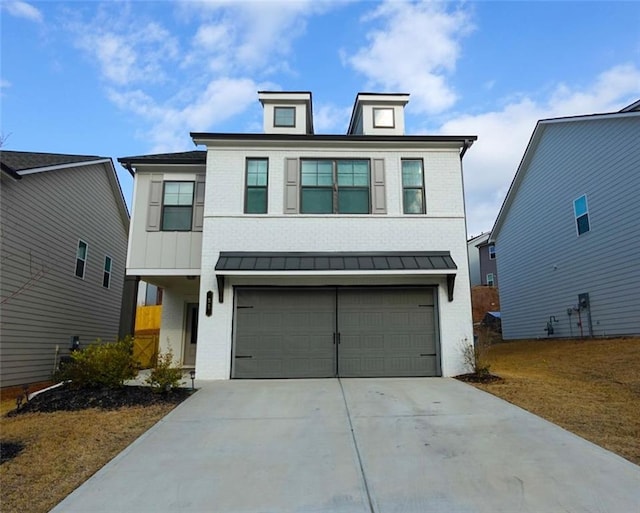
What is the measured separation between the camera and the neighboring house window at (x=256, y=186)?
36.1ft

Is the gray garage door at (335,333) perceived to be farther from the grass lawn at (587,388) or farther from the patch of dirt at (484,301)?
the patch of dirt at (484,301)

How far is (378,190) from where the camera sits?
36.3 ft

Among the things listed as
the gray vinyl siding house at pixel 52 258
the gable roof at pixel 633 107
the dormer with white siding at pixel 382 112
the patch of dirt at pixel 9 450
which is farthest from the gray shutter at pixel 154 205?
the gable roof at pixel 633 107

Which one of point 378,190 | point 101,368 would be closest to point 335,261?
point 378,190

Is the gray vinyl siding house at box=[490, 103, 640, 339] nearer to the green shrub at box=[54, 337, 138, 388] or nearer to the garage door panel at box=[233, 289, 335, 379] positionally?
the garage door panel at box=[233, 289, 335, 379]

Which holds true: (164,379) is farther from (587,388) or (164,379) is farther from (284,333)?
(587,388)

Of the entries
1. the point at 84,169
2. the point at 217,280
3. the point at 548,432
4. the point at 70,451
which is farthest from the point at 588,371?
the point at 84,169

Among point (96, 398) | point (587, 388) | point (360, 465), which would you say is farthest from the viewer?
point (587, 388)

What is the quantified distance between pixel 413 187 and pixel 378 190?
0.90m

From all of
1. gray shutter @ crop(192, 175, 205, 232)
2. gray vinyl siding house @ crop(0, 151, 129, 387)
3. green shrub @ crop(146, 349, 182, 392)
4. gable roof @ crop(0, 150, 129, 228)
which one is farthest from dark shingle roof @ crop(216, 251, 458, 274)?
gable roof @ crop(0, 150, 129, 228)

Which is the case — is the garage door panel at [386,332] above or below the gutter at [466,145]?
below

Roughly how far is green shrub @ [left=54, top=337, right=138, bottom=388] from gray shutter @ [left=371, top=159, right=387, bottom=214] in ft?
20.8

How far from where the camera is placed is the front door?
44.3ft

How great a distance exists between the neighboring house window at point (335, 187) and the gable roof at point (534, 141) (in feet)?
26.1
